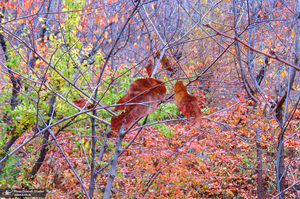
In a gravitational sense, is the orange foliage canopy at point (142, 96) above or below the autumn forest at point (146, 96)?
below

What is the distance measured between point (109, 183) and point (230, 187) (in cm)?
628

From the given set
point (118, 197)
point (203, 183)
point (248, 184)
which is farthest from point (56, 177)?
point (248, 184)

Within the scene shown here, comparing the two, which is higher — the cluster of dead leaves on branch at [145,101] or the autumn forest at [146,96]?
the autumn forest at [146,96]

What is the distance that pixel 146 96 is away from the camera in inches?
46.1

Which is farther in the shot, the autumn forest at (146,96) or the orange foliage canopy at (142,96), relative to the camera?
the autumn forest at (146,96)

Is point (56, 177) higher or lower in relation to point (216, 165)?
lower

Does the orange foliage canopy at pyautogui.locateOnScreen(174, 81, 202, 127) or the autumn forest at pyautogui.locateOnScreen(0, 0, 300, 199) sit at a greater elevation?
the autumn forest at pyautogui.locateOnScreen(0, 0, 300, 199)

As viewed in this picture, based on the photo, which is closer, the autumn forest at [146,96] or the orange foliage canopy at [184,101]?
the orange foliage canopy at [184,101]

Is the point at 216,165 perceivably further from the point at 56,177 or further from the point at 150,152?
the point at 56,177

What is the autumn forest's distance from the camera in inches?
58.0

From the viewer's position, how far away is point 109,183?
4.61ft

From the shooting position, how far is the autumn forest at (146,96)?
1473 mm

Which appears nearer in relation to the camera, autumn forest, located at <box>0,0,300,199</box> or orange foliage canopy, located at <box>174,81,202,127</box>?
orange foliage canopy, located at <box>174,81,202,127</box>

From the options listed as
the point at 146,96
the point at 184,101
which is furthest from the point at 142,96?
the point at 184,101
